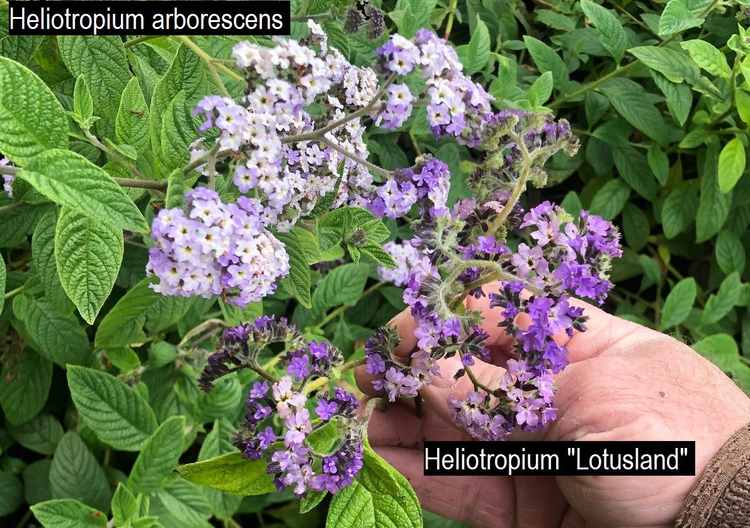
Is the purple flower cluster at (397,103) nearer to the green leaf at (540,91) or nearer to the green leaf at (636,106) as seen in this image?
the green leaf at (540,91)

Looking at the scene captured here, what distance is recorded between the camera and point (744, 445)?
43.7 inches

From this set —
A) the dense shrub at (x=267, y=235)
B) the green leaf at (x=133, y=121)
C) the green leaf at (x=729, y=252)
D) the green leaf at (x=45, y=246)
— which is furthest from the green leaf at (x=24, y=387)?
the green leaf at (x=729, y=252)

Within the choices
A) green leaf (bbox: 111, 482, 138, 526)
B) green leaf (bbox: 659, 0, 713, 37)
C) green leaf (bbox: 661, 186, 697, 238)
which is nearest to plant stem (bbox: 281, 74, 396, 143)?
green leaf (bbox: 111, 482, 138, 526)

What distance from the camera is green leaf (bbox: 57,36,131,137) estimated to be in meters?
1.12

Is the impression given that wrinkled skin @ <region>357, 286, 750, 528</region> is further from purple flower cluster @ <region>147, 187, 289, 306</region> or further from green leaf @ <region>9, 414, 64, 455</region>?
green leaf @ <region>9, 414, 64, 455</region>

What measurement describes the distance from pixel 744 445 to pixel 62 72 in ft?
3.78

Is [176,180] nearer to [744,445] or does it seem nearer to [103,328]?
[103,328]

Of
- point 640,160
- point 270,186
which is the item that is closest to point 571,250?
point 270,186

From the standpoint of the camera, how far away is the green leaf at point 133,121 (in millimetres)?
1096

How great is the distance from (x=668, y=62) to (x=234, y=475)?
1.16 metres

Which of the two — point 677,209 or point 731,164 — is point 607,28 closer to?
point 731,164

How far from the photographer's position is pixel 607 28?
167 cm

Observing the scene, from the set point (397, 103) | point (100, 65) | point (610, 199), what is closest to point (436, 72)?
point (397, 103)

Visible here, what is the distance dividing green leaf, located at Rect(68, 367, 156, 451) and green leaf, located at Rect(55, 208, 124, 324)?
15.7 inches
